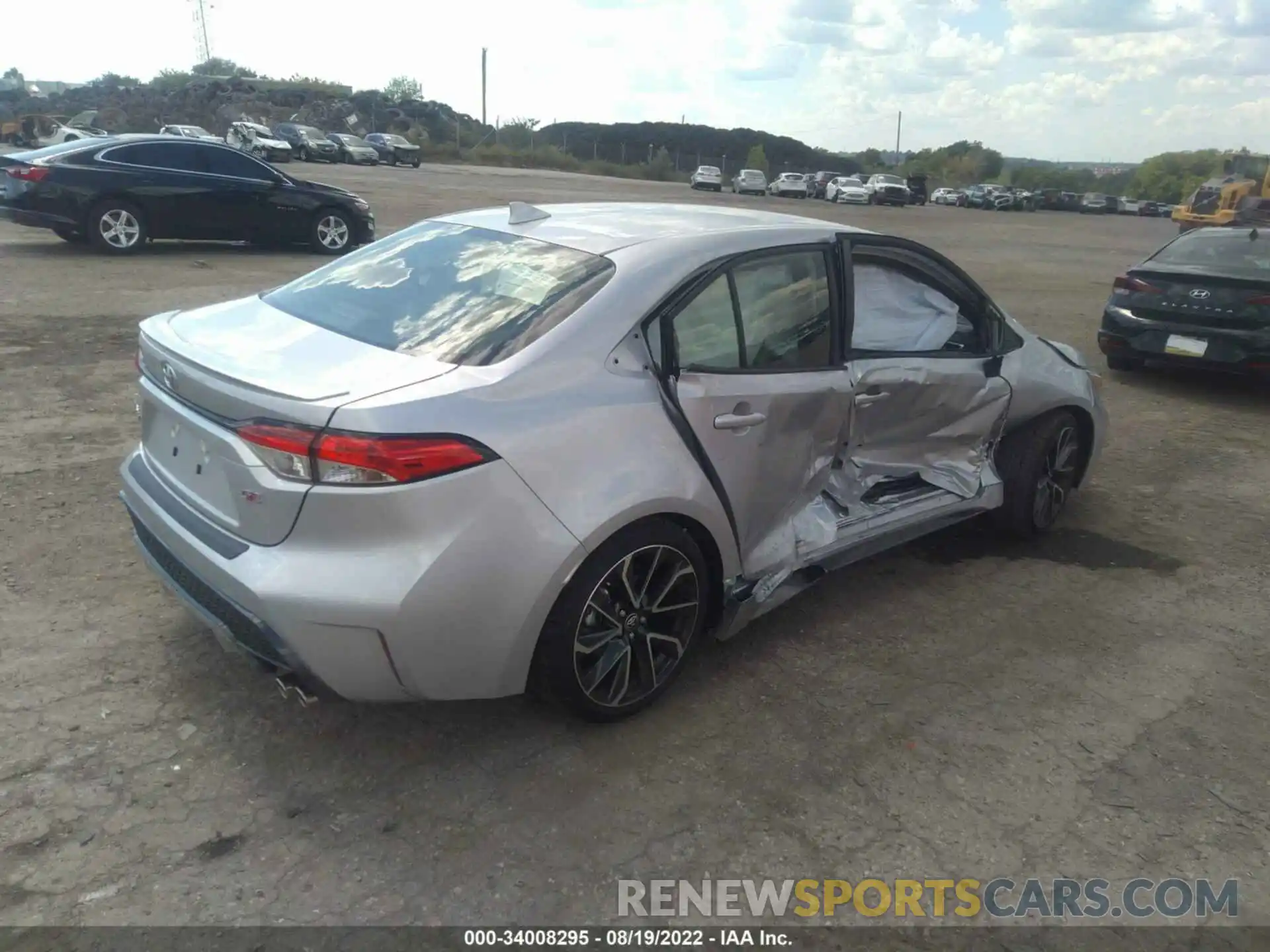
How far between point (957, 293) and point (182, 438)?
3.36 m

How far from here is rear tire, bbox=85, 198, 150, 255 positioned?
11883 millimetres

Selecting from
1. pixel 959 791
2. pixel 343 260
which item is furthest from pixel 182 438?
pixel 959 791

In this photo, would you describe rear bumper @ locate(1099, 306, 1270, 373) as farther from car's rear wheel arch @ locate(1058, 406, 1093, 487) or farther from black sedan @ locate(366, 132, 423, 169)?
black sedan @ locate(366, 132, 423, 169)

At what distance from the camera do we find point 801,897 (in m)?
2.67

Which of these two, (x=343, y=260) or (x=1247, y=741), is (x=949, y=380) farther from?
(x=343, y=260)

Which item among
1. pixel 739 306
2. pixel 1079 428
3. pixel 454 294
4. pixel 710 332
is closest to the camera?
pixel 454 294

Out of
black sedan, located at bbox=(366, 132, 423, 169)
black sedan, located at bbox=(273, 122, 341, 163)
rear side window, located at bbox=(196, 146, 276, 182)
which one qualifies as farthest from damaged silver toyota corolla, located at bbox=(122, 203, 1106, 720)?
black sedan, located at bbox=(366, 132, 423, 169)

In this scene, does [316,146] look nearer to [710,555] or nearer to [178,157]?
[178,157]

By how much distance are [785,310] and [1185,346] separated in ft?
20.2

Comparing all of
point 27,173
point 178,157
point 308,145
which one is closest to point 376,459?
point 27,173

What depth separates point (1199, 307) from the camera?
27.0 ft

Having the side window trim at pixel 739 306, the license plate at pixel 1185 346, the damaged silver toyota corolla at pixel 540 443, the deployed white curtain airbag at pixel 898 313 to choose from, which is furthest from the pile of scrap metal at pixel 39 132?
the side window trim at pixel 739 306

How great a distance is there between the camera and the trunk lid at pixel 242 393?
273 cm

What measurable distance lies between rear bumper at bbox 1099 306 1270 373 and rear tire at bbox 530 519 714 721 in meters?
6.57
